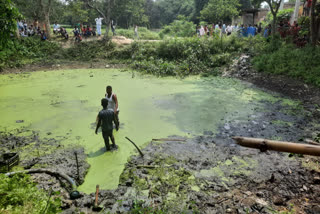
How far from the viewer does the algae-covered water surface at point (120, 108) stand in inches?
222

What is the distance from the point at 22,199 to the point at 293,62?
41.0 feet

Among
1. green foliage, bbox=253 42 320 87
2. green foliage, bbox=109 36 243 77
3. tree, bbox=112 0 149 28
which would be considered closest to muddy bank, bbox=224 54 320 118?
green foliage, bbox=253 42 320 87

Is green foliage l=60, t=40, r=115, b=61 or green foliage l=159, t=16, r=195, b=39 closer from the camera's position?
green foliage l=60, t=40, r=115, b=61

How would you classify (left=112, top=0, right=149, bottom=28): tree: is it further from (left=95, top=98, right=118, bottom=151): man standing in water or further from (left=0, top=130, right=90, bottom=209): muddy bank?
(left=95, top=98, right=118, bottom=151): man standing in water

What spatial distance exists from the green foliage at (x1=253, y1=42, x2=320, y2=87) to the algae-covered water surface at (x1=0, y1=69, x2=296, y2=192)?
205 centimetres

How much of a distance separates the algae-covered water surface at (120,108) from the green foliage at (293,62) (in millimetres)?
2054

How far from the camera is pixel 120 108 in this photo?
8.28m

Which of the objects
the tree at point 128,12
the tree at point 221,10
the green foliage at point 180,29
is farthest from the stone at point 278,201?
the tree at point 128,12

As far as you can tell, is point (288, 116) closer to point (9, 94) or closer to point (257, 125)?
point (257, 125)

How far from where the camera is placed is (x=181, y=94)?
10.0m

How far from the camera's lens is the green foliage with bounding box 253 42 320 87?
10.4m

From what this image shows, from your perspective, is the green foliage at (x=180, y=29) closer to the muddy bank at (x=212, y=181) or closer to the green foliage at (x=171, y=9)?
the green foliage at (x=171, y=9)

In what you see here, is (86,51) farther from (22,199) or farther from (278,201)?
(278,201)

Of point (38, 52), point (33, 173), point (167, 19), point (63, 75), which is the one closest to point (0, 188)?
point (33, 173)
